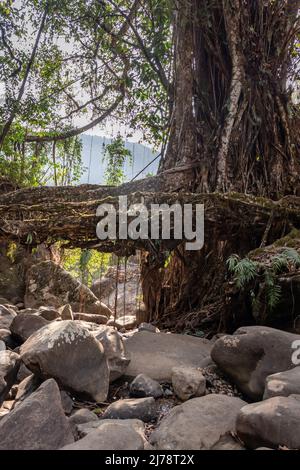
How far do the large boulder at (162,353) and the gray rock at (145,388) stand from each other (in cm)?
19

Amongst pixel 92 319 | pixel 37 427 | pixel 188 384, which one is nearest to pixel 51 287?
pixel 92 319

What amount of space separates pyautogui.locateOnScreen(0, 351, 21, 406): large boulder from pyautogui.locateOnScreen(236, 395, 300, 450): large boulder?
1.46 m

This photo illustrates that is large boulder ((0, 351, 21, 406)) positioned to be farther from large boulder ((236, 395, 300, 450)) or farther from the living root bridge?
large boulder ((236, 395, 300, 450))

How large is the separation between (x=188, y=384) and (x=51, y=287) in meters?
5.20

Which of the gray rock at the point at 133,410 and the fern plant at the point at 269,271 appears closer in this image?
the gray rock at the point at 133,410

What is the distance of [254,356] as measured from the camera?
8.30ft

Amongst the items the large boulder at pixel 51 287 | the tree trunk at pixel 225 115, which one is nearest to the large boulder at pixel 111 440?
the tree trunk at pixel 225 115

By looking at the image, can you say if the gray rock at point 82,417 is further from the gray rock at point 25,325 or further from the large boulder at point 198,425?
the gray rock at point 25,325

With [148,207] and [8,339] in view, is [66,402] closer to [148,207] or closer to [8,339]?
[8,339]

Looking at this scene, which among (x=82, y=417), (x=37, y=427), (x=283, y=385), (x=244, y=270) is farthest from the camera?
(x=244, y=270)

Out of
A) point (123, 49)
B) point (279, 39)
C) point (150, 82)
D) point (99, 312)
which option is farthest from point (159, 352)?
point (123, 49)

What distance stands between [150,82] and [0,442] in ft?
21.1

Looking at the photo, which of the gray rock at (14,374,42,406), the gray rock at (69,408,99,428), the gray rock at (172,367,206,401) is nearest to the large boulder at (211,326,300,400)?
the gray rock at (172,367,206,401)

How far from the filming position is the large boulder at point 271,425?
1614mm
